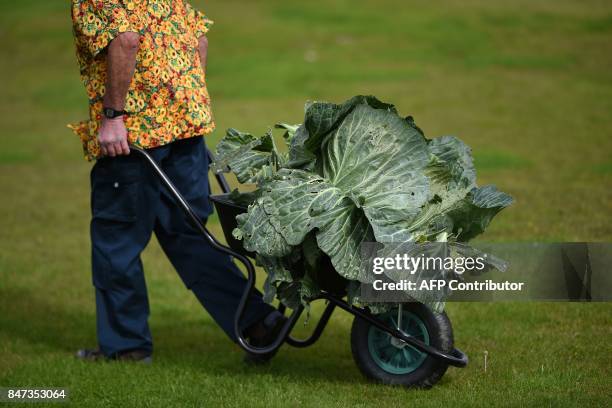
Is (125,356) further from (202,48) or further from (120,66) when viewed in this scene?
(202,48)

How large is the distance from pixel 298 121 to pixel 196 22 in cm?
957

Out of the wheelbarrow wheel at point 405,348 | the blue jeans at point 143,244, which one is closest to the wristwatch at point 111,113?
the blue jeans at point 143,244

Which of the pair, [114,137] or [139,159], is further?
[139,159]

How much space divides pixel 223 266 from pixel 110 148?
0.93 m

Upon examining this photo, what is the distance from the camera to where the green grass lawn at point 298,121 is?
4793 millimetres

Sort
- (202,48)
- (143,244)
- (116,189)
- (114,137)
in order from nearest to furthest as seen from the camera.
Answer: (114,137)
(116,189)
(143,244)
(202,48)

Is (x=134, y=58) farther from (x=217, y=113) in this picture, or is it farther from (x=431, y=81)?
(x=431, y=81)

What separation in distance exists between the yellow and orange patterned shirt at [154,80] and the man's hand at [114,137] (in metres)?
0.11

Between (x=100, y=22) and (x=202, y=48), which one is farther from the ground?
(x=100, y=22)

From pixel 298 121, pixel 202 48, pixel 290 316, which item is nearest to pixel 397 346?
pixel 290 316

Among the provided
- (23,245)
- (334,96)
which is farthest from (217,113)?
(23,245)

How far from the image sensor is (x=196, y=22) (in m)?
5.38

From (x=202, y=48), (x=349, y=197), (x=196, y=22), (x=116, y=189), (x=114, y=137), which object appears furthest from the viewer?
(x=202, y=48)

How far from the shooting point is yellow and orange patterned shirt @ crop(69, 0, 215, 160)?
496 cm
